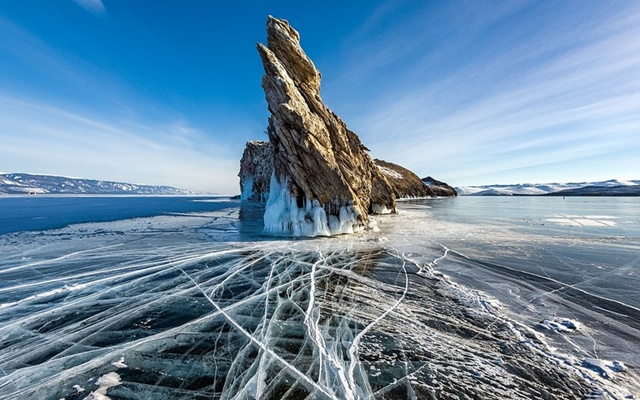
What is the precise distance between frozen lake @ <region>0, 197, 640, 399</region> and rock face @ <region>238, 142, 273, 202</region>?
57894 millimetres

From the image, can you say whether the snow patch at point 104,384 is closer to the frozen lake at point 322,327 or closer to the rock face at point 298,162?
the frozen lake at point 322,327

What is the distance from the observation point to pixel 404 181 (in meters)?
97.6

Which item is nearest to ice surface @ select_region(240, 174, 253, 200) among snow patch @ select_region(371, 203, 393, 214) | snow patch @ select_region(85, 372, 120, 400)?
snow patch @ select_region(371, 203, 393, 214)

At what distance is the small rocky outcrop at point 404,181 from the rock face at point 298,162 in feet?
246

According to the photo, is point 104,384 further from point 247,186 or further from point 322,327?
point 247,186

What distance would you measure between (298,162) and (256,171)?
6180 centimetres

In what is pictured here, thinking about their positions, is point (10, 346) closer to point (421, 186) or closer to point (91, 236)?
point (91, 236)

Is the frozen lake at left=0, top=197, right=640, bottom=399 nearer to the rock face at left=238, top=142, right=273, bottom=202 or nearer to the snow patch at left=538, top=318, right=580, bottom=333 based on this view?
the snow patch at left=538, top=318, right=580, bottom=333

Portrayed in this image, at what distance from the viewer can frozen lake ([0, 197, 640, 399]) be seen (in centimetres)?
408

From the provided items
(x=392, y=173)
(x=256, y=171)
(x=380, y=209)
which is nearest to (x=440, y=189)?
(x=392, y=173)

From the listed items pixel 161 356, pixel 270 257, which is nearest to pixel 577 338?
pixel 161 356

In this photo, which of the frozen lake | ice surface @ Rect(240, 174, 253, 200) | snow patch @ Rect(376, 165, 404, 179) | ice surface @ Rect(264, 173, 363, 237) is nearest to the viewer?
the frozen lake

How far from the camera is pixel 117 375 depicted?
4316 millimetres

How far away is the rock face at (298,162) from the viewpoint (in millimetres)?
18875
